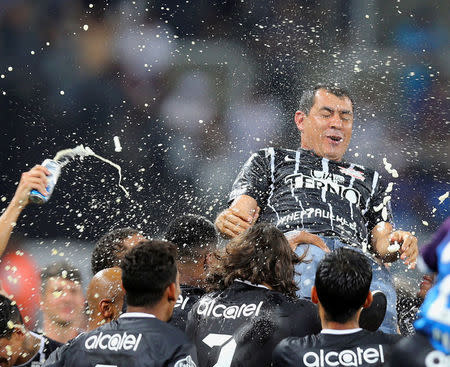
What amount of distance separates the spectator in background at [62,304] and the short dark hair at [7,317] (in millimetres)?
875

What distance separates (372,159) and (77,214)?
125 inches

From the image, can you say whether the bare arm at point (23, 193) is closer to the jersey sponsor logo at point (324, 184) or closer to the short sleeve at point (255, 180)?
the short sleeve at point (255, 180)

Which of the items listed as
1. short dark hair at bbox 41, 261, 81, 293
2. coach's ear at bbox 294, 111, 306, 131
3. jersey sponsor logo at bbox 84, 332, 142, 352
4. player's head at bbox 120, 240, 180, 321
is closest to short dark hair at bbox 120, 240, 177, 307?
player's head at bbox 120, 240, 180, 321

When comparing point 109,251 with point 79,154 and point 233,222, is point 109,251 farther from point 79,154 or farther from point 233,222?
point 79,154

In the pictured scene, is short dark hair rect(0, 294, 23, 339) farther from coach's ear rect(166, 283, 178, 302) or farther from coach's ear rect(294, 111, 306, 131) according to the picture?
coach's ear rect(294, 111, 306, 131)

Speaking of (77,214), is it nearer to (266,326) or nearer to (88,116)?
(88,116)

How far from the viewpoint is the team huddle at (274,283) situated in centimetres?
265

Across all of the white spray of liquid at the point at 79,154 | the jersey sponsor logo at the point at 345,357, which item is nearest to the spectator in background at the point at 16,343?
the jersey sponsor logo at the point at 345,357

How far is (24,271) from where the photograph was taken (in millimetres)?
7039

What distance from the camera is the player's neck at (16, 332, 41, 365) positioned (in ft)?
11.9

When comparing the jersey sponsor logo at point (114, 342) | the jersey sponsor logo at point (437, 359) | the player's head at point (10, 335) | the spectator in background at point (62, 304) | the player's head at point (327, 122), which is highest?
the player's head at point (327, 122)

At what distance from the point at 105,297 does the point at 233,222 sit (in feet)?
2.66

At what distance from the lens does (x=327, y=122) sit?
464 centimetres

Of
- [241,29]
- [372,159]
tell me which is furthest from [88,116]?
[372,159]
